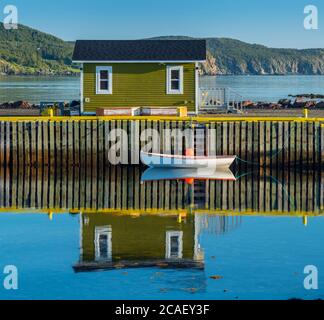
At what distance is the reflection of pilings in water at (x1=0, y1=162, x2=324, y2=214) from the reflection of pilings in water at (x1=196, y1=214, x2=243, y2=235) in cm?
150

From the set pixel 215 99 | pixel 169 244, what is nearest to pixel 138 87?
pixel 215 99

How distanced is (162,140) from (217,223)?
11.2 metres

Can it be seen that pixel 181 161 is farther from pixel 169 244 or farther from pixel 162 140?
pixel 169 244

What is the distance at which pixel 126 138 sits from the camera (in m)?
39.1

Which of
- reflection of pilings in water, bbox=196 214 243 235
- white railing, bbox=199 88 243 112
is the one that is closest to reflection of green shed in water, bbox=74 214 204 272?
reflection of pilings in water, bbox=196 214 243 235

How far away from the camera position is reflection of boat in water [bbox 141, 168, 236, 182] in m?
37.6

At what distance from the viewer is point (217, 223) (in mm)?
28297

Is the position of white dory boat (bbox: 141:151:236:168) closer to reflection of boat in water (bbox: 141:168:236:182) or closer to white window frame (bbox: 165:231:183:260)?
reflection of boat in water (bbox: 141:168:236:182)

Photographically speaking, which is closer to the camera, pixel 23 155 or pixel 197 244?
pixel 197 244
